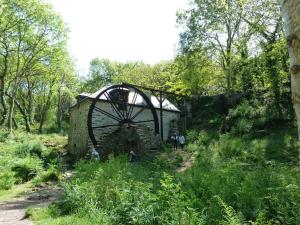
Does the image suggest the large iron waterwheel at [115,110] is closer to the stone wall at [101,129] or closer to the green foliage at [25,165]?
the stone wall at [101,129]

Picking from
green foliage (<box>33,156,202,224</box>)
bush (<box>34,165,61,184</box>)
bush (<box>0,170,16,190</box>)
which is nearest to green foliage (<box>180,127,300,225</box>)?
green foliage (<box>33,156,202,224</box>)

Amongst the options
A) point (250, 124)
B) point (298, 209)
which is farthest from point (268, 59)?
point (298, 209)

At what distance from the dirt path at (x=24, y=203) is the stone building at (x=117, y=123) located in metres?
7.12

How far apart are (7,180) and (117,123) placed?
1065 centimetres

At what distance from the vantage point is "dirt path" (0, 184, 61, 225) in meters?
8.21

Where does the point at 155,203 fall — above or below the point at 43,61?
below

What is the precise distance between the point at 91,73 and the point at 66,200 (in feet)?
180

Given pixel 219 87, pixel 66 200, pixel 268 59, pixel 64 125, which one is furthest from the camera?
pixel 64 125

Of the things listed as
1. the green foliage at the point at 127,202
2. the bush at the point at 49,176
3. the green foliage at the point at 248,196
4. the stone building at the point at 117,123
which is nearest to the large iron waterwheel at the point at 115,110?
the stone building at the point at 117,123

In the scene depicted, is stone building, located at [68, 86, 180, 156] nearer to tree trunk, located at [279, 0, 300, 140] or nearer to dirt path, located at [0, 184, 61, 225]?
dirt path, located at [0, 184, 61, 225]

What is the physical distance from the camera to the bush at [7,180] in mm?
13805

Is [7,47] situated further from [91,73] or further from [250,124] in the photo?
[91,73]

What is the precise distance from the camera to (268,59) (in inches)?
795

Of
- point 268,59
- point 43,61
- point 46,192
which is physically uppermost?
point 43,61
